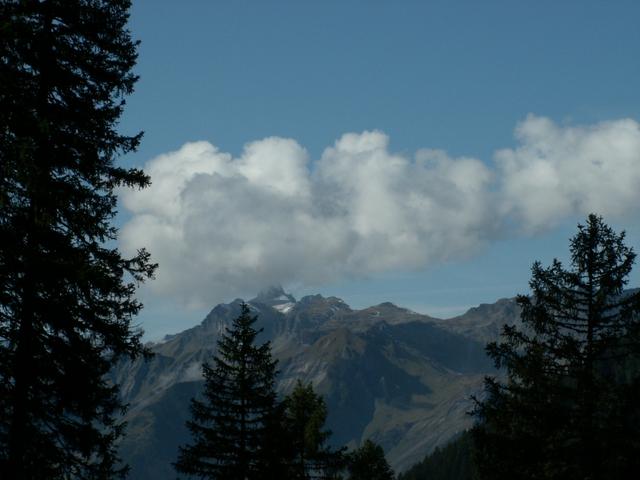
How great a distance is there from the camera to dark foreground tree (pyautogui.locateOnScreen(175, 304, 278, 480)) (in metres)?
25.7

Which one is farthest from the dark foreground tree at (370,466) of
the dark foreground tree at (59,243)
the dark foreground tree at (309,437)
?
the dark foreground tree at (59,243)

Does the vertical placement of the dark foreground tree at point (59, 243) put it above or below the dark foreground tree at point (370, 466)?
above

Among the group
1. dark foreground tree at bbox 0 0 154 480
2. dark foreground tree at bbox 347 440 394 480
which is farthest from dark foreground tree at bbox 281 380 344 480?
dark foreground tree at bbox 0 0 154 480

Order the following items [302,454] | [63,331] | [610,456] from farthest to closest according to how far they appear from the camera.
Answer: [302,454]
[610,456]
[63,331]

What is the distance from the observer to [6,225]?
1264 cm

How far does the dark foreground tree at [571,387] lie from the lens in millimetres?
18031

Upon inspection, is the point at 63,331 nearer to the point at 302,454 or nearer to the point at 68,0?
the point at 68,0

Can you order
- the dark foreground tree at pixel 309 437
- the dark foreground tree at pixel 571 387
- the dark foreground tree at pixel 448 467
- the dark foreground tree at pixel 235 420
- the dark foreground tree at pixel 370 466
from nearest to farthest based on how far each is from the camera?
the dark foreground tree at pixel 571 387 → the dark foreground tree at pixel 235 420 → the dark foreground tree at pixel 309 437 → the dark foreground tree at pixel 370 466 → the dark foreground tree at pixel 448 467

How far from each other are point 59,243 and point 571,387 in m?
14.2

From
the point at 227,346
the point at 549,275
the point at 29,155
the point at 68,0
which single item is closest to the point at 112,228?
the point at 29,155

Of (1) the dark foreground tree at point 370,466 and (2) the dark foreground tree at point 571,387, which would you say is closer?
(2) the dark foreground tree at point 571,387

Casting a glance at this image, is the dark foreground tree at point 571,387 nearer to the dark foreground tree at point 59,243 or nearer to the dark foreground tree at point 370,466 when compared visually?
the dark foreground tree at point 59,243

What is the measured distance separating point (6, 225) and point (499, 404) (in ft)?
48.4

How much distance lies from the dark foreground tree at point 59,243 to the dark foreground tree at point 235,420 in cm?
1151
